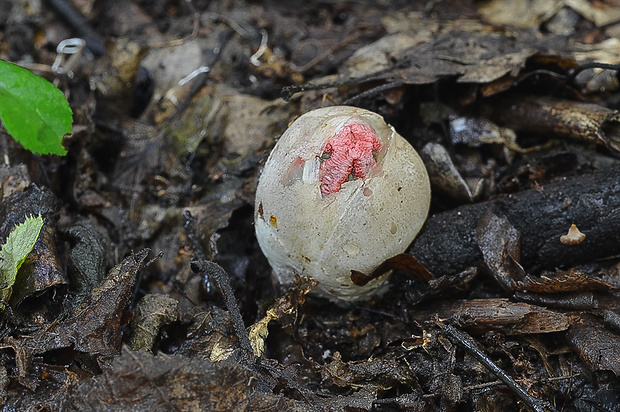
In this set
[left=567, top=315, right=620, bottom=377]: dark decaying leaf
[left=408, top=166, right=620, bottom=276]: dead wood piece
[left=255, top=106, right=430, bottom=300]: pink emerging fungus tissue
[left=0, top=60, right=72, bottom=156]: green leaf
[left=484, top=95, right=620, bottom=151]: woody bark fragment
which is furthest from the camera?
[left=484, top=95, right=620, bottom=151]: woody bark fragment

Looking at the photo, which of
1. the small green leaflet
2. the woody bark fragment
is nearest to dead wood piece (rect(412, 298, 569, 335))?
the woody bark fragment

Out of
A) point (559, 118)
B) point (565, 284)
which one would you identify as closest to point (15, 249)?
point (565, 284)

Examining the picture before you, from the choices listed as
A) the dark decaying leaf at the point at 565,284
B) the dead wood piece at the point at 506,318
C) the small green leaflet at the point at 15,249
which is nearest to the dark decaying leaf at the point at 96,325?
the small green leaflet at the point at 15,249

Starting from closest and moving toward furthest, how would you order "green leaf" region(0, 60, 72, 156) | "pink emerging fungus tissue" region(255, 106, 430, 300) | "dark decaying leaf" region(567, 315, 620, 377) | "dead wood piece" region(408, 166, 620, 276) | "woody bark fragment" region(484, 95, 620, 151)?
"dark decaying leaf" region(567, 315, 620, 377)
"pink emerging fungus tissue" region(255, 106, 430, 300)
"green leaf" region(0, 60, 72, 156)
"dead wood piece" region(408, 166, 620, 276)
"woody bark fragment" region(484, 95, 620, 151)

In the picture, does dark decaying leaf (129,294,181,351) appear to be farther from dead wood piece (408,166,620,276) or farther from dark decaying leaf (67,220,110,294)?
dead wood piece (408,166,620,276)

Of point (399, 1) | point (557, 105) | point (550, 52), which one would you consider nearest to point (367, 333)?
point (557, 105)

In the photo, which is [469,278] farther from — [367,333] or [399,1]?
[399,1]

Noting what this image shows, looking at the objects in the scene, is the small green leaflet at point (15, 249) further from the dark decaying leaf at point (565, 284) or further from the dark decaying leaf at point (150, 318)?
the dark decaying leaf at point (565, 284)
